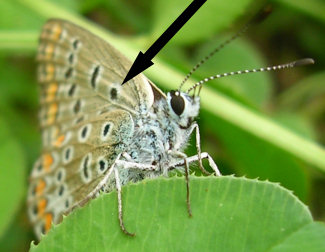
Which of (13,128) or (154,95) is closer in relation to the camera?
(154,95)

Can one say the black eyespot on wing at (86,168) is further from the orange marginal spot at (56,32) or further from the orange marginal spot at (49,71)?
the orange marginal spot at (56,32)

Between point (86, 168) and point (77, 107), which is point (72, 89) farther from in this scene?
point (86, 168)

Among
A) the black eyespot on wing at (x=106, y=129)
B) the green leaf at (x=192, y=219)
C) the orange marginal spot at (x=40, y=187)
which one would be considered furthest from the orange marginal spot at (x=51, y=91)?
the green leaf at (x=192, y=219)

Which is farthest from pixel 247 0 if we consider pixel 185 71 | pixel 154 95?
pixel 154 95

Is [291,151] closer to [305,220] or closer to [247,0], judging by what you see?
[247,0]

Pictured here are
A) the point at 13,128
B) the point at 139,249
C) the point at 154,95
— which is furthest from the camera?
the point at 13,128

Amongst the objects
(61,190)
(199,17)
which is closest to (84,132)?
(61,190)

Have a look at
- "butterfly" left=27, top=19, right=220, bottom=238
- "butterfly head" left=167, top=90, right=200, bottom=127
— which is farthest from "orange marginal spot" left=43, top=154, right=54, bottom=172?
"butterfly head" left=167, top=90, right=200, bottom=127

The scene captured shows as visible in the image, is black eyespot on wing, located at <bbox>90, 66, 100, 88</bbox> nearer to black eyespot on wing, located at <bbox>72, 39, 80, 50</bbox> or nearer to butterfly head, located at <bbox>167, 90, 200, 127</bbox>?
black eyespot on wing, located at <bbox>72, 39, 80, 50</bbox>
